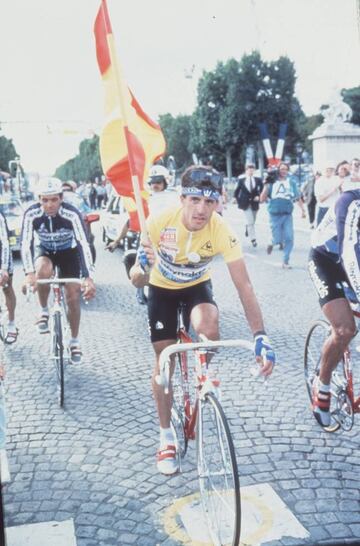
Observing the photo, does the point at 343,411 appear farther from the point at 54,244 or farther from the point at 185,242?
the point at 54,244

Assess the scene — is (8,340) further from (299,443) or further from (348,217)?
(348,217)

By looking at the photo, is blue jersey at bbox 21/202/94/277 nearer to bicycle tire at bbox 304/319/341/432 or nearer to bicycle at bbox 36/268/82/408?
bicycle at bbox 36/268/82/408

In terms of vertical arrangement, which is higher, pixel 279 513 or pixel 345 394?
pixel 345 394

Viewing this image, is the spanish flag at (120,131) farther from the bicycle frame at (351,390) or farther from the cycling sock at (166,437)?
the bicycle frame at (351,390)

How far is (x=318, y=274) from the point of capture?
4094mm

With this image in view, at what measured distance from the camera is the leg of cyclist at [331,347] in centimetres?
388

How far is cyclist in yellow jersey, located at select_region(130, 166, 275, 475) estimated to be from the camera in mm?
3332

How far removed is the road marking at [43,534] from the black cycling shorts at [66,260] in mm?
3394

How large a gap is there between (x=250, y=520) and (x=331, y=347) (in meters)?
1.41

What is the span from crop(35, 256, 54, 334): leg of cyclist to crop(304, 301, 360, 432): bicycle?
8.64 feet

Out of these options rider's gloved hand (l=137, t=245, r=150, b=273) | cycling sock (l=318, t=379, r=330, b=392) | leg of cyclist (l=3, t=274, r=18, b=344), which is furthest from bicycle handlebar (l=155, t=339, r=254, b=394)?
leg of cyclist (l=3, t=274, r=18, b=344)

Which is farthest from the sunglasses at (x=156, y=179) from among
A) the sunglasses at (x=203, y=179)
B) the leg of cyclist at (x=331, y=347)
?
the sunglasses at (x=203, y=179)

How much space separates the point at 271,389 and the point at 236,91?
3.12 metres

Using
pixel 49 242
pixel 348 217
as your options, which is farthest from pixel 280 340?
pixel 348 217
